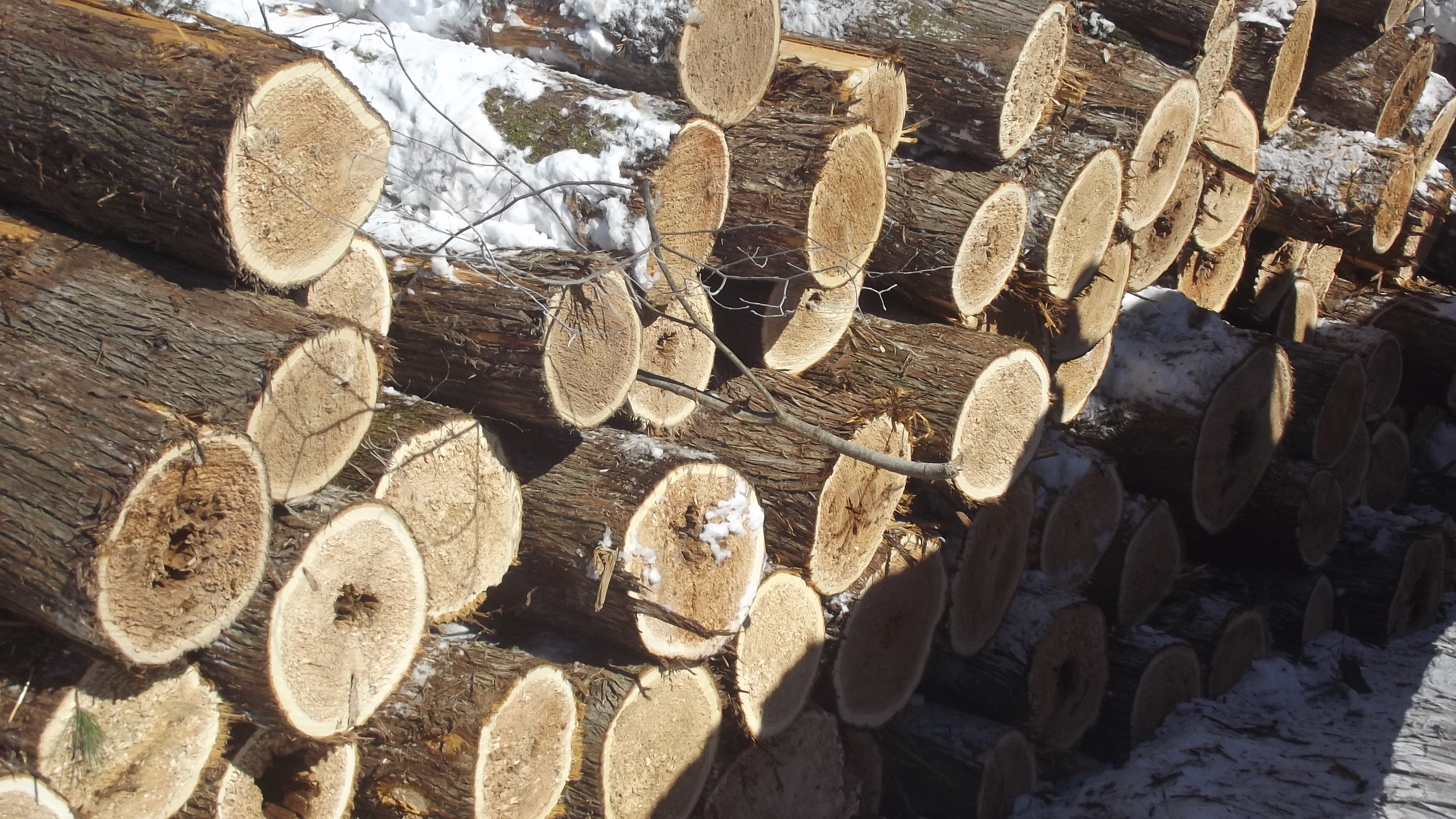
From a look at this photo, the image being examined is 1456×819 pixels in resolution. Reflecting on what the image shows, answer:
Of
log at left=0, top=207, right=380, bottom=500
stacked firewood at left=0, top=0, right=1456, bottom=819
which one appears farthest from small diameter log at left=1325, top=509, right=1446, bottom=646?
log at left=0, top=207, right=380, bottom=500

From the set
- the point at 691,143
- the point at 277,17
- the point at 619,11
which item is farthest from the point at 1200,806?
the point at 277,17

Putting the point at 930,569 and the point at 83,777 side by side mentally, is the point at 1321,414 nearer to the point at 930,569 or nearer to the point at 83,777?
the point at 930,569

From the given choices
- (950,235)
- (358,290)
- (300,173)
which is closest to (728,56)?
(950,235)

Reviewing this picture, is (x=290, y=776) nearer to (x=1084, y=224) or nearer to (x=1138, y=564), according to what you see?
(x=1084, y=224)

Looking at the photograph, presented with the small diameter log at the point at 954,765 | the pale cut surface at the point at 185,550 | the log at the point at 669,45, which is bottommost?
the small diameter log at the point at 954,765

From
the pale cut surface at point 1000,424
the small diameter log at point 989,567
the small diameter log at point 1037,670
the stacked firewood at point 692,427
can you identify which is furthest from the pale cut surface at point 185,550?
the small diameter log at point 1037,670

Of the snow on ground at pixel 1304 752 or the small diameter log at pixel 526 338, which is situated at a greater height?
the small diameter log at pixel 526 338

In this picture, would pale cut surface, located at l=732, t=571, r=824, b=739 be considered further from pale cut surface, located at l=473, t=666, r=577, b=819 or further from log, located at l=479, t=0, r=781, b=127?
log, located at l=479, t=0, r=781, b=127

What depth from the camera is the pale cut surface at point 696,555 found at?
109 inches

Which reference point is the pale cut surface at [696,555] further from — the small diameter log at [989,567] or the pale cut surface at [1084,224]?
the pale cut surface at [1084,224]

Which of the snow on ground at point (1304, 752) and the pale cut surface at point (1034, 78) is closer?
the snow on ground at point (1304, 752)

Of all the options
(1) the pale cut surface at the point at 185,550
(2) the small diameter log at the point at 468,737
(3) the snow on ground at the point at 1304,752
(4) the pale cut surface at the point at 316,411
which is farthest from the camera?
(3) the snow on ground at the point at 1304,752

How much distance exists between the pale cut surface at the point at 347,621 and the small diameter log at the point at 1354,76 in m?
5.22

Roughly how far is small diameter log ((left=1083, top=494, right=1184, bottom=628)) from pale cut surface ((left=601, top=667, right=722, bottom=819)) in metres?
1.92
